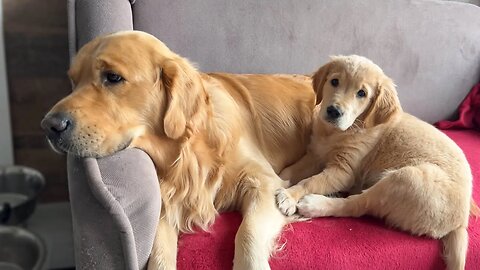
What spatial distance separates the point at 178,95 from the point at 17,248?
3.31 ft

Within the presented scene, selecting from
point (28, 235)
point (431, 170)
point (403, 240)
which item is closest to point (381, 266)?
point (403, 240)

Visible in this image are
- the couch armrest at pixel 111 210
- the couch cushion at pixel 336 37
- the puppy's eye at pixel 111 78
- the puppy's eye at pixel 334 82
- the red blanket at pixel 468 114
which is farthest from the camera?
the red blanket at pixel 468 114

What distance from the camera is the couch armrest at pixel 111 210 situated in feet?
3.34

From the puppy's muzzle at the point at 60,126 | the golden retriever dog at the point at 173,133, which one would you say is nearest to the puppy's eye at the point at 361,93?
the golden retriever dog at the point at 173,133

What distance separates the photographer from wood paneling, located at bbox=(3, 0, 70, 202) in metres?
1.90

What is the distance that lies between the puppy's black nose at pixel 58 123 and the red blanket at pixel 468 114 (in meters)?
1.66

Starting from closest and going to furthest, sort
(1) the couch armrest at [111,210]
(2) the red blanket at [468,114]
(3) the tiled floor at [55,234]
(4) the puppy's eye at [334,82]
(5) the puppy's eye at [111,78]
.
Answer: (1) the couch armrest at [111,210]
(5) the puppy's eye at [111,78]
(4) the puppy's eye at [334,82]
(3) the tiled floor at [55,234]
(2) the red blanket at [468,114]

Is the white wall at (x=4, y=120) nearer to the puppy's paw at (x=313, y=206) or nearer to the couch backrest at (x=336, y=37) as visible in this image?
the couch backrest at (x=336, y=37)

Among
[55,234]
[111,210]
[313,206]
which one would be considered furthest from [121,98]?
[55,234]

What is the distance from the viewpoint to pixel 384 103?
1.56m

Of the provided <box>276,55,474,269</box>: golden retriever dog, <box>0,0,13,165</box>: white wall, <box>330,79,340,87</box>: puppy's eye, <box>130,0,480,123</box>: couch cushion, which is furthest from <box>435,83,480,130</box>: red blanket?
<box>0,0,13,165</box>: white wall

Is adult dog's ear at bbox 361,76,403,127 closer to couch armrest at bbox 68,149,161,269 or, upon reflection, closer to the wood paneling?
couch armrest at bbox 68,149,161,269

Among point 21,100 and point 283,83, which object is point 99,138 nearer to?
point 283,83

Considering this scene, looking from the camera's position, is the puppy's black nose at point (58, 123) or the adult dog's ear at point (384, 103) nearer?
the puppy's black nose at point (58, 123)
